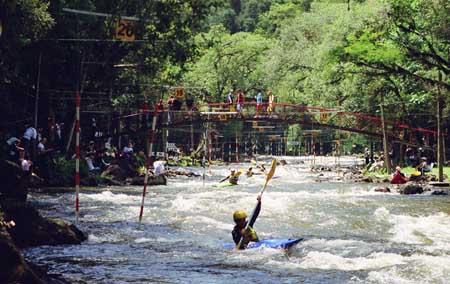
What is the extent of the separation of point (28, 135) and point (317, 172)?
100.0 feet

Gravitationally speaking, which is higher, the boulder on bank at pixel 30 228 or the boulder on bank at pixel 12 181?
the boulder on bank at pixel 12 181

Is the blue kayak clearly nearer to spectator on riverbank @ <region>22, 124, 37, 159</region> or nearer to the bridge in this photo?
spectator on riverbank @ <region>22, 124, 37, 159</region>

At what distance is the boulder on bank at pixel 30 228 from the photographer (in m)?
15.3

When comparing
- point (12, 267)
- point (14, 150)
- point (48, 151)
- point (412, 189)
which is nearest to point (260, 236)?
point (12, 267)

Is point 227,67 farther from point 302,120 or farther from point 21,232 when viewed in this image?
point 21,232

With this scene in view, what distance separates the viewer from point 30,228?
15586mm

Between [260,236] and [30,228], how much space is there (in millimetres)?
5872

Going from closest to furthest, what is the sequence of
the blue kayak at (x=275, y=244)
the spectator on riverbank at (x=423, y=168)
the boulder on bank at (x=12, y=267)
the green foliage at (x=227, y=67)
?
the boulder on bank at (x=12, y=267) → the blue kayak at (x=275, y=244) → the spectator on riverbank at (x=423, y=168) → the green foliage at (x=227, y=67)

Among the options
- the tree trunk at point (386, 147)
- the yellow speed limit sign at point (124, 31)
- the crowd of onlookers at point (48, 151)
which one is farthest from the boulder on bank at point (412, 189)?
the crowd of onlookers at point (48, 151)

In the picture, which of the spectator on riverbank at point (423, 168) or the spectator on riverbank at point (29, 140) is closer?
the spectator on riverbank at point (29, 140)

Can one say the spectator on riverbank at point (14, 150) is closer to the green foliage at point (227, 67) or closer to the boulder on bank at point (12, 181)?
the boulder on bank at point (12, 181)

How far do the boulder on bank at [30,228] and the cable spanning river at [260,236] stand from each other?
33 cm

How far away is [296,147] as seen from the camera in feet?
288

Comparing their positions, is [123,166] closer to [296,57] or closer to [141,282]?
[141,282]
